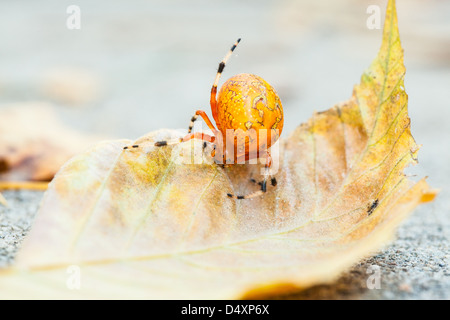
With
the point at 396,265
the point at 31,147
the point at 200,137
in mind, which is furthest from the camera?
the point at 31,147

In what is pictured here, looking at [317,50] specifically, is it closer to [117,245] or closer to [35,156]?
[35,156]

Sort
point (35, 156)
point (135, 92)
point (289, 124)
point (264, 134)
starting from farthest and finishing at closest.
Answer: point (135, 92) < point (289, 124) < point (35, 156) < point (264, 134)

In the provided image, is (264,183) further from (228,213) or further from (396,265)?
(396,265)

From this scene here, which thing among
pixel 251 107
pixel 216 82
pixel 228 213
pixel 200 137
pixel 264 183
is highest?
pixel 216 82

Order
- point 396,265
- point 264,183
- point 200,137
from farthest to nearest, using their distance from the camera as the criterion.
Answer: point 200,137, point 264,183, point 396,265

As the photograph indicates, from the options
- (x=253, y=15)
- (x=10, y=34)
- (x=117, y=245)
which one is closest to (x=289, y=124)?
(x=117, y=245)

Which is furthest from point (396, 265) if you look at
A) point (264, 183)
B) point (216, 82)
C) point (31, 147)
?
point (31, 147)
